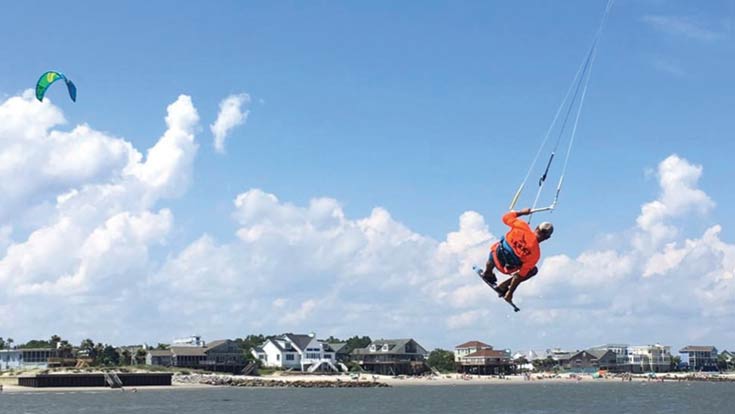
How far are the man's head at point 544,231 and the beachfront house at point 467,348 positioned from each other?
165 m

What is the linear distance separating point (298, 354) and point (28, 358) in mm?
41985

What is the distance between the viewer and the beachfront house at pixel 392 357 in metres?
162

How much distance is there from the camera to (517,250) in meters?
14.9

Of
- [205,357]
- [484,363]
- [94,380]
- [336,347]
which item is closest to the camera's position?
[94,380]

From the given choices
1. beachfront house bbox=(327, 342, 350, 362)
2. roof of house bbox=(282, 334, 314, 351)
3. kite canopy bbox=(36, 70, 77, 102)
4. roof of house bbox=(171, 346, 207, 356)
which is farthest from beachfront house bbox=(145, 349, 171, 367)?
kite canopy bbox=(36, 70, 77, 102)

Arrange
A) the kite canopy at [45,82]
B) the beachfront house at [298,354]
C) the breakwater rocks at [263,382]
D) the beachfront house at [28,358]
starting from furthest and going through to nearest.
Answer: the beachfront house at [298,354] < the beachfront house at [28,358] < the breakwater rocks at [263,382] < the kite canopy at [45,82]

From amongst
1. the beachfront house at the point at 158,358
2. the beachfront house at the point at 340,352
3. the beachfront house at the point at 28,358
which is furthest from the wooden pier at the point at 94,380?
the beachfront house at the point at 340,352

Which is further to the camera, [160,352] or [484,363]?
[484,363]

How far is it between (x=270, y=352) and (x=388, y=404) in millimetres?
65706

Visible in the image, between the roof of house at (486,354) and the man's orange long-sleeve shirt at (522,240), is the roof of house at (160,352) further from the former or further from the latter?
the man's orange long-sleeve shirt at (522,240)

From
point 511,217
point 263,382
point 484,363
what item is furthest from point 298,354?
point 511,217

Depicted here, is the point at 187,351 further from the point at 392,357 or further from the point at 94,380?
the point at 392,357

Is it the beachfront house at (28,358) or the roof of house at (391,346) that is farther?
the roof of house at (391,346)

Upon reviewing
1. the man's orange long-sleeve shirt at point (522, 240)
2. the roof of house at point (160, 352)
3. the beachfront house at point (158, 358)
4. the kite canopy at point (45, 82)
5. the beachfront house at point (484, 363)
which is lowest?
the beachfront house at point (484, 363)
